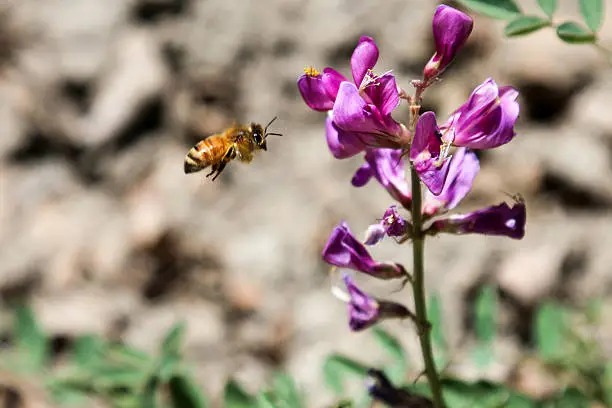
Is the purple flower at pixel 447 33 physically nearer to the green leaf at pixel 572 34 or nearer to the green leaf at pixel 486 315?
the green leaf at pixel 572 34

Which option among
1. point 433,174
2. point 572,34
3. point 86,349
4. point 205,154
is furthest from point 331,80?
point 86,349

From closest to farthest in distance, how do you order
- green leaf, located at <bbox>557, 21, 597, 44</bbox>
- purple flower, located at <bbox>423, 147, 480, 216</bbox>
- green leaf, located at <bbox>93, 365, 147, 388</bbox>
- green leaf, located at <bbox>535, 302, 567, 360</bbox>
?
purple flower, located at <bbox>423, 147, 480, 216</bbox> → green leaf, located at <bbox>557, 21, 597, 44</bbox> → green leaf, located at <bbox>93, 365, 147, 388</bbox> → green leaf, located at <bbox>535, 302, 567, 360</bbox>

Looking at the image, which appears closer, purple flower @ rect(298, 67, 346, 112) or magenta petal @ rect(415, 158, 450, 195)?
magenta petal @ rect(415, 158, 450, 195)

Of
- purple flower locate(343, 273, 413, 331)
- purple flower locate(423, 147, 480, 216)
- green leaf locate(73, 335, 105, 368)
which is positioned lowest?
green leaf locate(73, 335, 105, 368)

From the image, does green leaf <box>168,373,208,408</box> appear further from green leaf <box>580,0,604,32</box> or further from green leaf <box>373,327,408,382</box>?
green leaf <box>580,0,604,32</box>

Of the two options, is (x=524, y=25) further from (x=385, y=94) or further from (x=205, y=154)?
(x=205, y=154)

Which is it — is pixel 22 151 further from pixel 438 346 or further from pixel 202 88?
pixel 438 346

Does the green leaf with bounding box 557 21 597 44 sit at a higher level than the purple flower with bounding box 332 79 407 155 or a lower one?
lower

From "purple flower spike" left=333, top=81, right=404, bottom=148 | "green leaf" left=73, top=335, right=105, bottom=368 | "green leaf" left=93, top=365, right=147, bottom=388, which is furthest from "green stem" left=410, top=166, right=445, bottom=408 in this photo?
"green leaf" left=73, top=335, right=105, bottom=368
